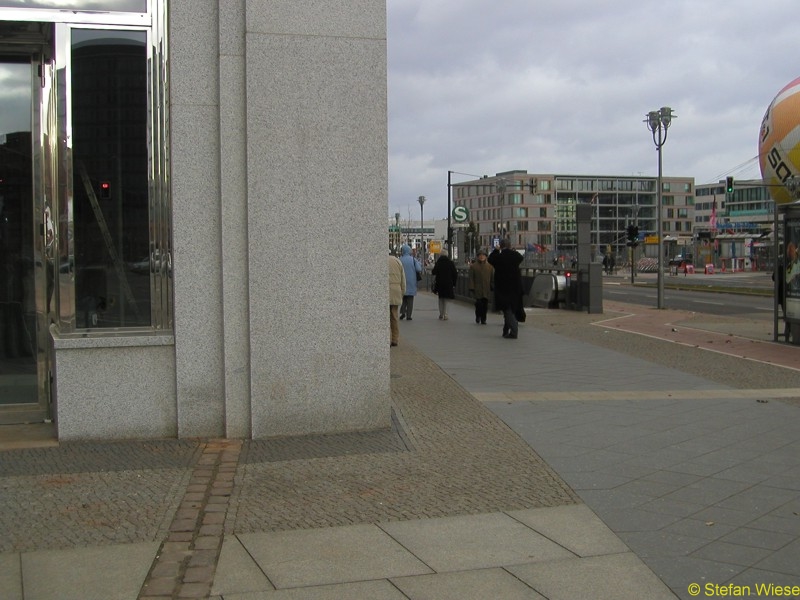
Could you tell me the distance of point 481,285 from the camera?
→ 62.0 ft

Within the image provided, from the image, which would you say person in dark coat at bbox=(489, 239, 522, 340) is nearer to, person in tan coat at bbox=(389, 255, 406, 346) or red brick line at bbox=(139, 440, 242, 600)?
person in tan coat at bbox=(389, 255, 406, 346)

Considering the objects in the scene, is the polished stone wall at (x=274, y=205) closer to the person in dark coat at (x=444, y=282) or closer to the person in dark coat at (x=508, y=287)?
the person in dark coat at (x=508, y=287)

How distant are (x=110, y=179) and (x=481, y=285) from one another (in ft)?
41.3

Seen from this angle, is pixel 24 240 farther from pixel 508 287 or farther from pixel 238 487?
pixel 508 287

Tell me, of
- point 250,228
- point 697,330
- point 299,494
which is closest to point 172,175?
point 250,228

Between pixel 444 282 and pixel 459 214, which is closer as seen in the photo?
pixel 444 282

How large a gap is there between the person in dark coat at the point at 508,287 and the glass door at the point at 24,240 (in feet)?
29.9

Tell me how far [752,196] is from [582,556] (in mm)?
154172

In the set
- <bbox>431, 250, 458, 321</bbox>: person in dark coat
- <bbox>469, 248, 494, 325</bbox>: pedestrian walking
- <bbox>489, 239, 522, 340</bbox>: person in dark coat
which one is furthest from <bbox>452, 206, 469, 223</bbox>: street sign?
<bbox>489, 239, 522, 340</bbox>: person in dark coat

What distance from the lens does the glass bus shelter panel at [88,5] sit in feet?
23.0

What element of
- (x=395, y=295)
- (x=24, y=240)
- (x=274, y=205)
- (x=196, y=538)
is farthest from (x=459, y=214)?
(x=196, y=538)

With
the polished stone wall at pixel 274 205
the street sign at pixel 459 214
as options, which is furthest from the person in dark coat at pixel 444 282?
the street sign at pixel 459 214

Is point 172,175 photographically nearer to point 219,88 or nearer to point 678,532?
point 219,88

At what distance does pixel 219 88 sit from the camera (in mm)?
7000
